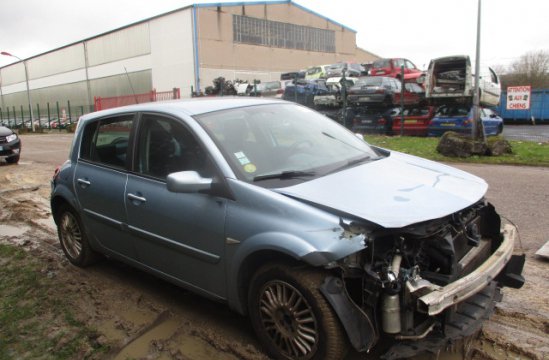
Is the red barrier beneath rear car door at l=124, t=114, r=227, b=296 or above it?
above

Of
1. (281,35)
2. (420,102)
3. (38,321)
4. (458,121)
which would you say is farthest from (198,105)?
(281,35)

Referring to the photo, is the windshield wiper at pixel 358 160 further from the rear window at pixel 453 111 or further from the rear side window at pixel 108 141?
the rear window at pixel 453 111

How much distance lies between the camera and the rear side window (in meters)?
4.10

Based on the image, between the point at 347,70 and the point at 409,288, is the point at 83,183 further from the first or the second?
the point at 347,70

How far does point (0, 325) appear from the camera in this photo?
377cm

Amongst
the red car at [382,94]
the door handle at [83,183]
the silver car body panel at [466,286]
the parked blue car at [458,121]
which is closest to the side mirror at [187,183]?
the silver car body panel at [466,286]

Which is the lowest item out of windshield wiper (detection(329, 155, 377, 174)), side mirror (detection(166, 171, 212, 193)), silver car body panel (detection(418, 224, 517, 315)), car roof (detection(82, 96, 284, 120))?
silver car body panel (detection(418, 224, 517, 315))

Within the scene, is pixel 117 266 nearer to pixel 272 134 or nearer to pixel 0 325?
pixel 0 325

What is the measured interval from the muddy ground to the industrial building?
3400 centimetres

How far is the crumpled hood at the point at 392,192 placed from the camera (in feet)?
8.86

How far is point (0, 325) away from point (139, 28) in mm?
45548

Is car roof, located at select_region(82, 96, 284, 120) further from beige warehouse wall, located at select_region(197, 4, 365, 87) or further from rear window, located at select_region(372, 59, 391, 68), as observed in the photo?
beige warehouse wall, located at select_region(197, 4, 365, 87)

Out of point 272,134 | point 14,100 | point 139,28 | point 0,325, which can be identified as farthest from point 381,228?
point 14,100

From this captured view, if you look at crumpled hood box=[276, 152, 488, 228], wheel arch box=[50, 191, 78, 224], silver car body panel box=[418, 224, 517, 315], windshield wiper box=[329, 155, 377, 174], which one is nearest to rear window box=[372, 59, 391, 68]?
wheel arch box=[50, 191, 78, 224]
